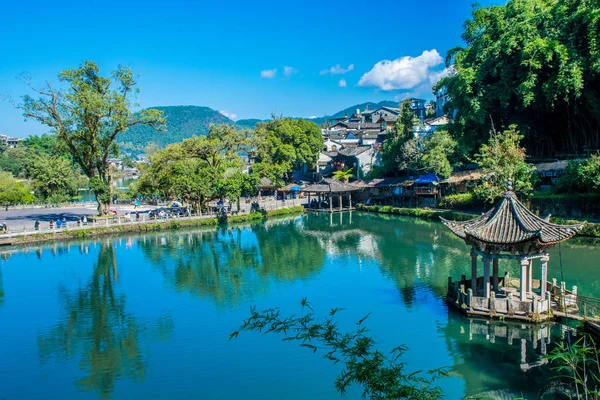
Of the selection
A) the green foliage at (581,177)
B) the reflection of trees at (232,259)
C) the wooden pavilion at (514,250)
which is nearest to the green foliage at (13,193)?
the reflection of trees at (232,259)

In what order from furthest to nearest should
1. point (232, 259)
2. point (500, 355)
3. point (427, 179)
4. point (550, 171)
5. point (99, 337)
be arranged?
point (427, 179) < point (550, 171) < point (232, 259) < point (99, 337) < point (500, 355)

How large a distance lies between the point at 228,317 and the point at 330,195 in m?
31.7

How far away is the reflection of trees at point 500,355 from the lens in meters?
10.9

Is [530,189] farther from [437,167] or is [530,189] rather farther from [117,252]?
[117,252]

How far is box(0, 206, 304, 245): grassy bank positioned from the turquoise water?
108 inches

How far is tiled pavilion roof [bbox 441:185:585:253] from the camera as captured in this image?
13539mm

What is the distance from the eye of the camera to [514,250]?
14.2 metres

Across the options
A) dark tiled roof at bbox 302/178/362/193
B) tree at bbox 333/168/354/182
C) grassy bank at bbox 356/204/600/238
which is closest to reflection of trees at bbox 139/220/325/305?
dark tiled roof at bbox 302/178/362/193

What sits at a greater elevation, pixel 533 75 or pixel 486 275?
pixel 533 75

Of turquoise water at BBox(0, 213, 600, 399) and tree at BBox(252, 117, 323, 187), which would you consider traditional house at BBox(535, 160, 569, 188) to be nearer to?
turquoise water at BBox(0, 213, 600, 399)

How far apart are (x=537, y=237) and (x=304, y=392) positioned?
26.1 ft

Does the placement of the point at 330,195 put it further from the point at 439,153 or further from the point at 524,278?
the point at 524,278

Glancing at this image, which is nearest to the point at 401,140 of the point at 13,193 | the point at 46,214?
the point at 46,214

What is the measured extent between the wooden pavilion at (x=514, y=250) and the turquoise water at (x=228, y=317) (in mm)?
582
